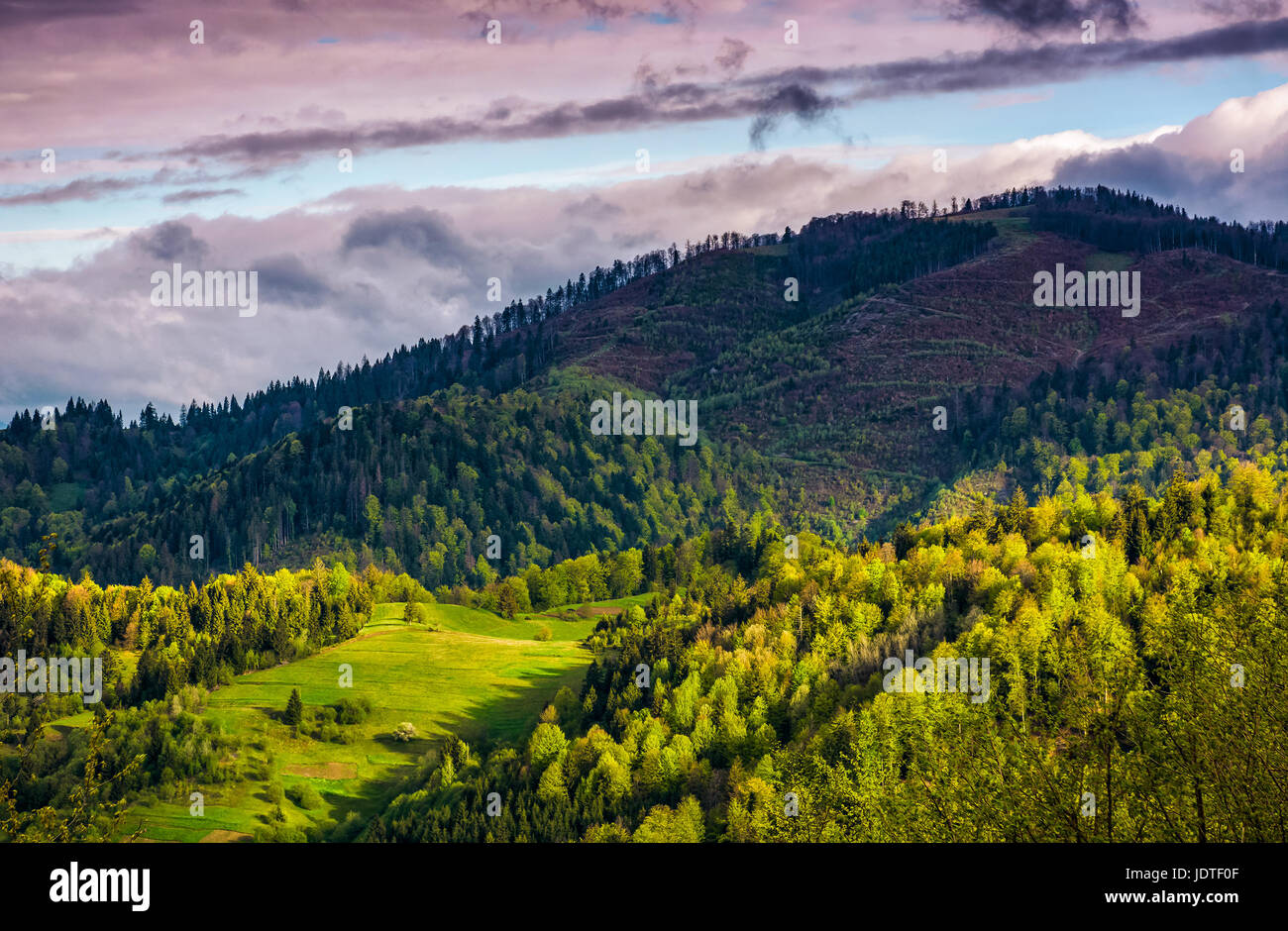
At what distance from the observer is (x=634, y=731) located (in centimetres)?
17388

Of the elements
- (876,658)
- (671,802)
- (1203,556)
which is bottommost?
(671,802)
